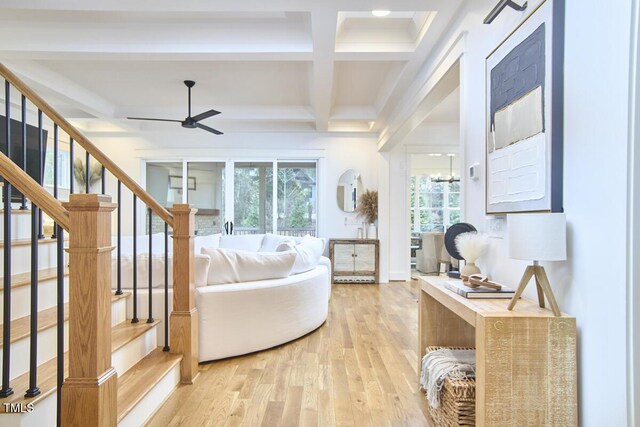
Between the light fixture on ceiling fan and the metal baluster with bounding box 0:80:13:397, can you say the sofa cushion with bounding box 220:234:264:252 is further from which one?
the light fixture on ceiling fan


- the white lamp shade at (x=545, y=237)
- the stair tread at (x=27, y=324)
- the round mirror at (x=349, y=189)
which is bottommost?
the stair tread at (x=27, y=324)

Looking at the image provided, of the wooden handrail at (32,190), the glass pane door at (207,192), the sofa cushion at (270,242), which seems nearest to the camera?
the wooden handrail at (32,190)

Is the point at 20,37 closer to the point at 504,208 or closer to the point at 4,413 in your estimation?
the point at 4,413

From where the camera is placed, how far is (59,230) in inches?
56.2

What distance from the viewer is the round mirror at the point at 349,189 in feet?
20.8

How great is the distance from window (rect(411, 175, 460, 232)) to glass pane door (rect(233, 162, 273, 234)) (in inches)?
139

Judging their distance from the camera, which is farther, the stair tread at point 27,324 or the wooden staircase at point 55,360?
the stair tread at point 27,324

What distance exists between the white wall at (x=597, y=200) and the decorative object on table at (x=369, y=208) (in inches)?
184

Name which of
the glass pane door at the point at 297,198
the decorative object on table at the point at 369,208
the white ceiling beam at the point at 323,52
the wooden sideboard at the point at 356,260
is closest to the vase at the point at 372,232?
the decorative object on table at the point at 369,208

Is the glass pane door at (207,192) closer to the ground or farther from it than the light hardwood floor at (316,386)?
farther from it

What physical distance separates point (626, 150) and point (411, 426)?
163 centimetres

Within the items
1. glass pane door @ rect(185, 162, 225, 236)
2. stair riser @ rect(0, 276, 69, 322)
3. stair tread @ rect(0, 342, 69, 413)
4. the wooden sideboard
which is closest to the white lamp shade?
stair tread @ rect(0, 342, 69, 413)

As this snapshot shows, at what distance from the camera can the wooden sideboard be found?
19.5ft

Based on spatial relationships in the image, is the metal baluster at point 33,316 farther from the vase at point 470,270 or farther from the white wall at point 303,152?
the white wall at point 303,152
